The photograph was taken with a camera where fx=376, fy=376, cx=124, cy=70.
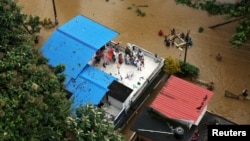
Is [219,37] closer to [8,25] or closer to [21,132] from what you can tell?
[8,25]

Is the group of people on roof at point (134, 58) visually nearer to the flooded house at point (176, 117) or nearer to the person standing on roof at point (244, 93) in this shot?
the flooded house at point (176, 117)

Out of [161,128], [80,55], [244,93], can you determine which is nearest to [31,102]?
[161,128]

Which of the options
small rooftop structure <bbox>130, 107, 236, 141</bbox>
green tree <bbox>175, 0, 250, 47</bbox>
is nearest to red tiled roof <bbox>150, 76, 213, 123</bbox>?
small rooftop structure <bbox>130, 107, 236, 141</bbox>

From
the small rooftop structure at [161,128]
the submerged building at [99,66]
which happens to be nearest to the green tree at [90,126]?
the small rooftop structure at [161,128]

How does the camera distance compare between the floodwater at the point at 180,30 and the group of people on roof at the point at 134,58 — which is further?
the floodwater at the point at 180,30

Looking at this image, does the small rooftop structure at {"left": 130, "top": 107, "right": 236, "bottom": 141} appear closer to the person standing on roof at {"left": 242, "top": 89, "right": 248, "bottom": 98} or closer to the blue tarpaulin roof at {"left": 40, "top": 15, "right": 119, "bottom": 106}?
the blue tarpaulin roof at {"left": 40, "top": 15, "right": 119, "bottom": 106}

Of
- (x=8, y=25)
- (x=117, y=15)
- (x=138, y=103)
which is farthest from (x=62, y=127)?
(x=117, y=15)

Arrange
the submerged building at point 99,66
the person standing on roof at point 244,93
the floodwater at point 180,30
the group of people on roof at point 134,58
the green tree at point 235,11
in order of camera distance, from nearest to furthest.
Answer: the submerged building at point 99,66, the green tree at point 235,11, the group of people on roof at point 134,58, the person standing on roof at point 244,93, the floodwater at point 180,30
